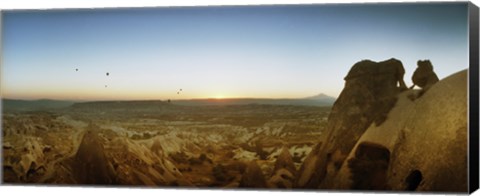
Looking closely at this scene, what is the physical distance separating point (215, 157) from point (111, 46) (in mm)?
1528

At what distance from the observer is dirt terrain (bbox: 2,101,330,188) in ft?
30.3

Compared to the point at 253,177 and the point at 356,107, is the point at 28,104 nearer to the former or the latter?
the point at 253,177

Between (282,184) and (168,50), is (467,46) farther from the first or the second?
(168,50)

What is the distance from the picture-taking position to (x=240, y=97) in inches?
368

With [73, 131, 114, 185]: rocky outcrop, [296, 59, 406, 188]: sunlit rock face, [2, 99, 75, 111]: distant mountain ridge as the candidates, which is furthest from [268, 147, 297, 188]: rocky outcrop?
[2, 99, 75, 111]: distant mountain ridge

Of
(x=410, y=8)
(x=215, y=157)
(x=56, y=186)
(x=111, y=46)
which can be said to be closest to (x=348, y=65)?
(x=410, y=8)

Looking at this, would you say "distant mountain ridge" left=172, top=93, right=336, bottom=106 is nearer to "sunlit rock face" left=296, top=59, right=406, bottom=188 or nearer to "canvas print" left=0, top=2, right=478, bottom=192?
"canvas print" left=0, top=2, right=478, bottom=192

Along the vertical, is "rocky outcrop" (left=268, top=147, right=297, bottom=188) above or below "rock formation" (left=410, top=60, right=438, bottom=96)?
below

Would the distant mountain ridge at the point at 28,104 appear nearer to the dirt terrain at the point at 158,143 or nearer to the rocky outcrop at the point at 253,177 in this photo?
the dirt terrain at the point at 158,143

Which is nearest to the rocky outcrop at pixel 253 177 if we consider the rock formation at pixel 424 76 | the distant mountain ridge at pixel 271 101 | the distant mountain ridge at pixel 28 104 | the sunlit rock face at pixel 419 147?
the distant mountain ridge at pixel 271 101

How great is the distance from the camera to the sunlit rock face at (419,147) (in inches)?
340

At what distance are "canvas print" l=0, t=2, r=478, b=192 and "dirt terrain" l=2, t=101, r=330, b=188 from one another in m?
0.01

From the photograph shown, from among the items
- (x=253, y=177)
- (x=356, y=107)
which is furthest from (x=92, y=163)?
(x=356, y=107)

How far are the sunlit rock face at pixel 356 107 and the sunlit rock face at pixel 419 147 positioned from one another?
0.25 ft
